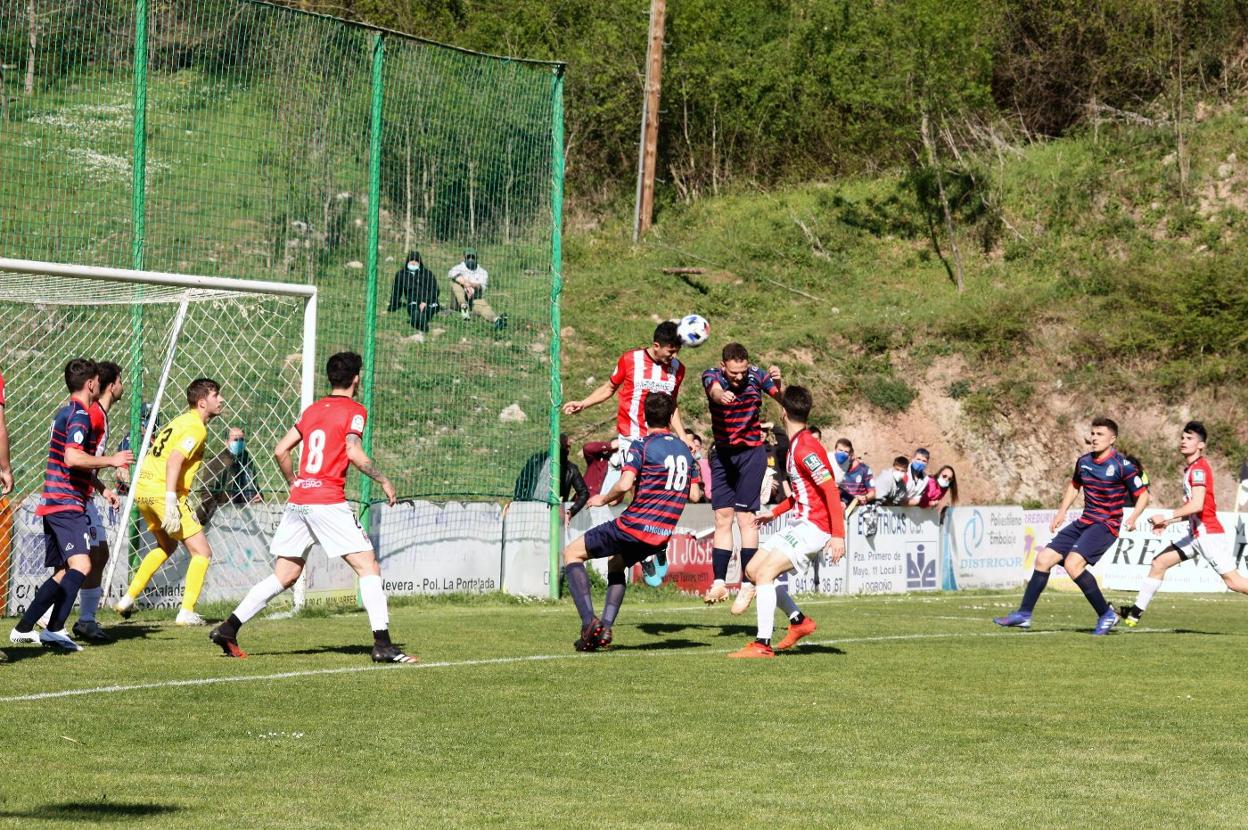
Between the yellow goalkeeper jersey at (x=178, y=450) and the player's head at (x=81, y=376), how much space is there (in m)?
1.60

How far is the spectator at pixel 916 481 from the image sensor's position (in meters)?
27.5

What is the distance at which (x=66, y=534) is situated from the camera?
1156cm

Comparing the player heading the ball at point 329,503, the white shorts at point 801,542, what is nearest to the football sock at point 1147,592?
the white shorts at point 801,542

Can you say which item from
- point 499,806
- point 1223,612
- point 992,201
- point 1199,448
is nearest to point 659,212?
point 992,201

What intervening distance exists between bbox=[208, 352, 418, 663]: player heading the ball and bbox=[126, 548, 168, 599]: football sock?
3.23m

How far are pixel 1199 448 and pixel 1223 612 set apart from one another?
504 cm

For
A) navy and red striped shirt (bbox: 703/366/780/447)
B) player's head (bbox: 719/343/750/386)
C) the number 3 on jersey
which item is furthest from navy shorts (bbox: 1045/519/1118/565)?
the number 3 on jersey

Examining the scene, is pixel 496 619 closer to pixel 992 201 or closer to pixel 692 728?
pixel 692 728

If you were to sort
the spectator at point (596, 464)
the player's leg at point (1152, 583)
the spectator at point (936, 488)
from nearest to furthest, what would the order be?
the player's leg at point (1152, 583) → the spectator at point (596, 464) → the spectator at point (936, 488)

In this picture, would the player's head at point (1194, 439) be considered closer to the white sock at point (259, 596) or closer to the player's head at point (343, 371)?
the player's head at point (343, 371)

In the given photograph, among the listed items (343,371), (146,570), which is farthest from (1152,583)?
(146,570)

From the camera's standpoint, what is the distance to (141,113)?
1527 centimetres

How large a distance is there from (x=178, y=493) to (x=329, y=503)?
3.01m

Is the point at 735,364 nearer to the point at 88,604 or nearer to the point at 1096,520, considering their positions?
the point at 1096,520
